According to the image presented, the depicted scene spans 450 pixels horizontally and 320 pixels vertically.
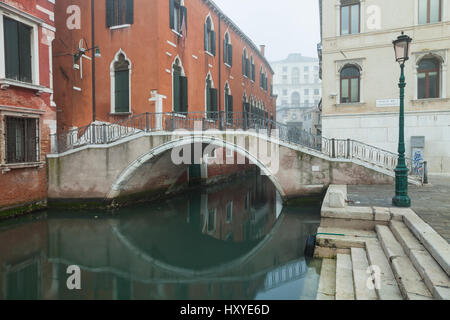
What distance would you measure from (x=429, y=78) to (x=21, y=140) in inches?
580

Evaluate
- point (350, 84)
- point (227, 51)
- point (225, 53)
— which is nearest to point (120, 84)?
point (225, 53)

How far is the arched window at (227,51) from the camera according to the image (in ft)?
58.7

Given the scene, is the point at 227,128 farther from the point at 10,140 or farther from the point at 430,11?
the point at 430,11

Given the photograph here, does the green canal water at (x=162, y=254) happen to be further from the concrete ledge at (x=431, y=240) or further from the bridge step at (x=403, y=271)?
the concrete ledge at (x=431, y=240)

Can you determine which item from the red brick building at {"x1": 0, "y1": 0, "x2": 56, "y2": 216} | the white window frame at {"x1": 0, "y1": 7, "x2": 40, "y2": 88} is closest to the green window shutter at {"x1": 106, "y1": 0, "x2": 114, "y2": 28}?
the red brick building at {"x1": 0, "y1": 0, "x2": 56, "y2": 216}

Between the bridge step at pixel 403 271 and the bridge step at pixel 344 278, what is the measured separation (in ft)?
2.07

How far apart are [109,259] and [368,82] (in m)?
11.5

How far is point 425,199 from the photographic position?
7.44m

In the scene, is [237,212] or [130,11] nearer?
[130,11]

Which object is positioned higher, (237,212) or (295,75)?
(295,75)

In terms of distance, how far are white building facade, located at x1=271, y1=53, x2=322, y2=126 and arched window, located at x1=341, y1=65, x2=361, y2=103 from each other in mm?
47513

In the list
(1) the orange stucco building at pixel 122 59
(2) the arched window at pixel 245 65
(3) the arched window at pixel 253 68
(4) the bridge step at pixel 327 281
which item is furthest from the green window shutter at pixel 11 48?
(3) the arched window at pixel 253 68

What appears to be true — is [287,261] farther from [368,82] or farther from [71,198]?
[368,82]

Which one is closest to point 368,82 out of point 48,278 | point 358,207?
point 358,207
